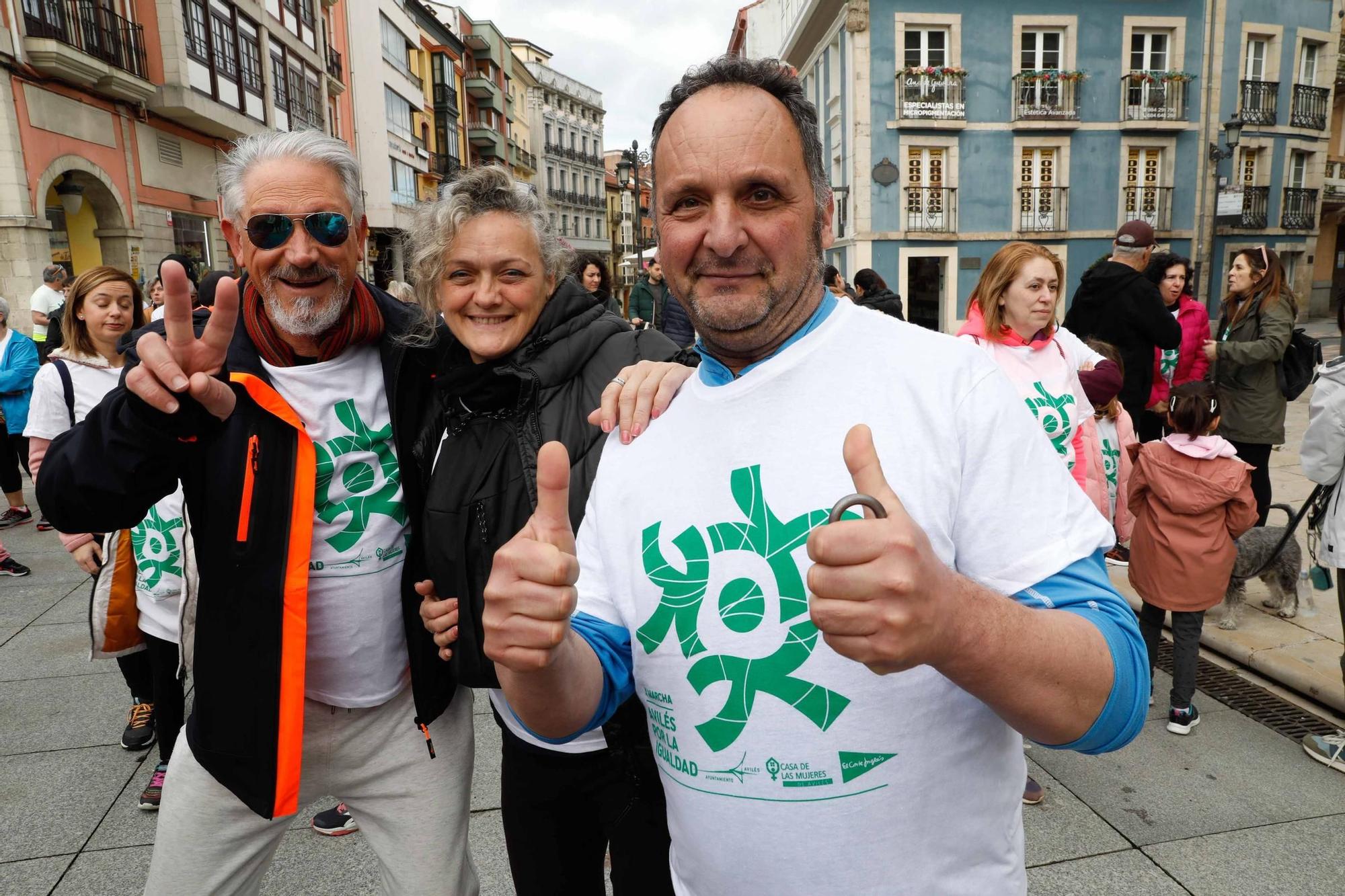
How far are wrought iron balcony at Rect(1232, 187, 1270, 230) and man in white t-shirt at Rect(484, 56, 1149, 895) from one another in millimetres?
29287

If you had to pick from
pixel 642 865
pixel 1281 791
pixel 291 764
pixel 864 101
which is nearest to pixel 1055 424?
pixel 1281 791

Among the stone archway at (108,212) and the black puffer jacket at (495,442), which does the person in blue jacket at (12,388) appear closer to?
the black puffer jacket at (495,442)

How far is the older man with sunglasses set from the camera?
1793mm

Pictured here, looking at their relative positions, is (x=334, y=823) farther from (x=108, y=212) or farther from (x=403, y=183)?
(x=403, y=183)

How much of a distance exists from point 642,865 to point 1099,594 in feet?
4.46

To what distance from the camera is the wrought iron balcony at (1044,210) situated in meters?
23.3

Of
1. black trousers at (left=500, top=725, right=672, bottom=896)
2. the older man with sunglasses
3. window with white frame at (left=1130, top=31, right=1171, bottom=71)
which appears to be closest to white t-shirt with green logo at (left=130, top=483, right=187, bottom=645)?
the older man with sunglasses

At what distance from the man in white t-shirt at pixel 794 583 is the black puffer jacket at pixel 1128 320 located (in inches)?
176

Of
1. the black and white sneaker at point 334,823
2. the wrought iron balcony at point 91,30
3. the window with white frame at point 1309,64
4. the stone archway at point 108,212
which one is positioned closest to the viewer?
the black and white sneaker at point 334,823

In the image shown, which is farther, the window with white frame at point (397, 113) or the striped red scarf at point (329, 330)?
the window with white frame at point (397, 113)

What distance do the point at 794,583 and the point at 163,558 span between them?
9.56ft

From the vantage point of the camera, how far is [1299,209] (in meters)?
25.5

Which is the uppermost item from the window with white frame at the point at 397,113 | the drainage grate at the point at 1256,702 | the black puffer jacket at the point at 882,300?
the window with white frame at the point at 397,113

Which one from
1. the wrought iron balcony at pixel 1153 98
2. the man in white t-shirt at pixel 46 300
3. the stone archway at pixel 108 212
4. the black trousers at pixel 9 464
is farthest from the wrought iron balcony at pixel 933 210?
the black trousers at pixel 9 464
